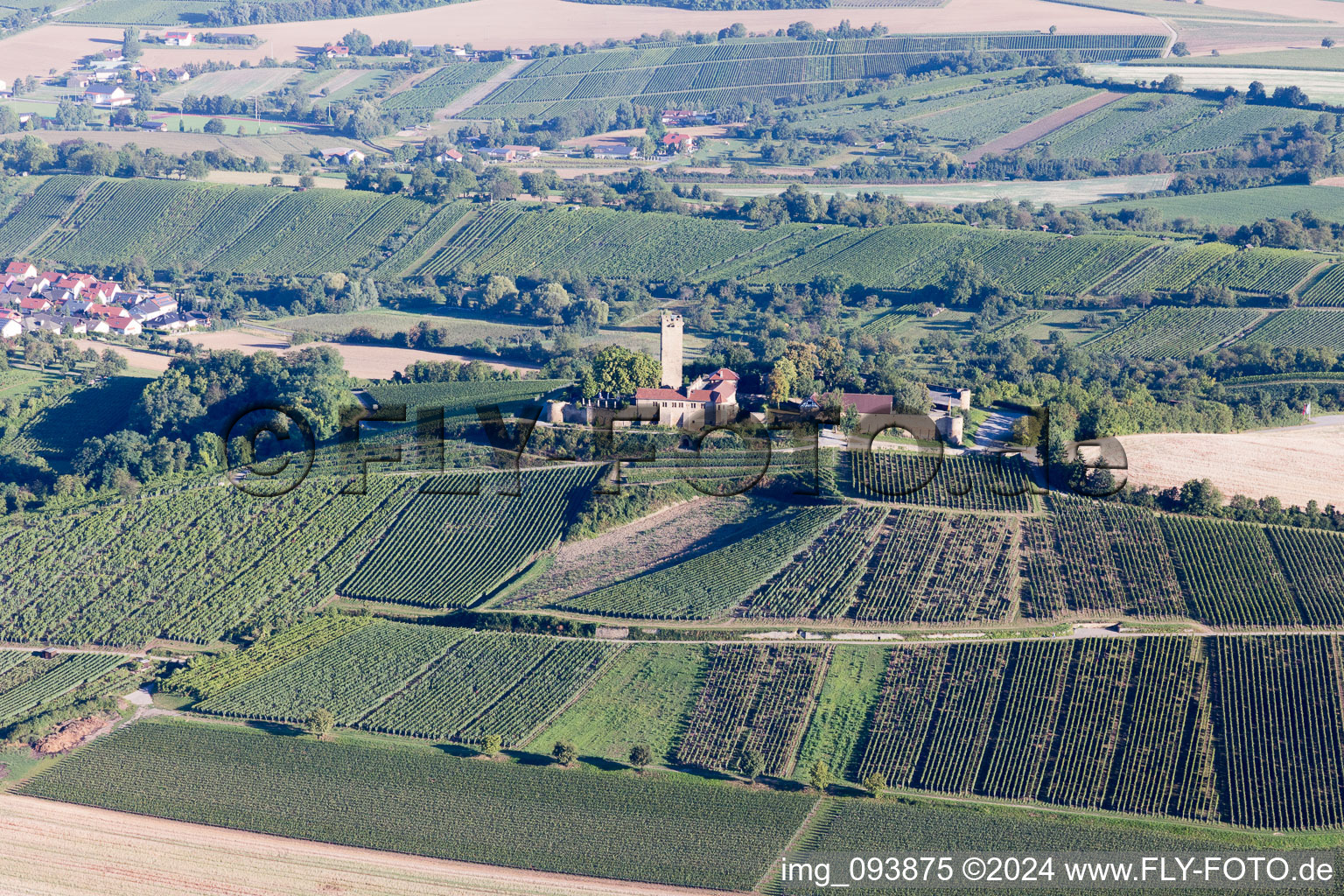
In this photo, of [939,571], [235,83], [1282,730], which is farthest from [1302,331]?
[235,83]

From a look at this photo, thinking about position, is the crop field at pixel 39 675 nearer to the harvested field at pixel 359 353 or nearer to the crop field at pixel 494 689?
the crop field at pixel 494 689

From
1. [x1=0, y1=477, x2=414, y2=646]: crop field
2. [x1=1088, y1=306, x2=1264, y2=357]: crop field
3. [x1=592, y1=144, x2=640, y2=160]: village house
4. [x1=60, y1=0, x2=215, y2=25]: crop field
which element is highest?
[x1=60, y1=0, x2=215, y2=25]: crop field

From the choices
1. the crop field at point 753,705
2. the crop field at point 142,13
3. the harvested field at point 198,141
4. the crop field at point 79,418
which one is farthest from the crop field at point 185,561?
the crop field at point 142,13

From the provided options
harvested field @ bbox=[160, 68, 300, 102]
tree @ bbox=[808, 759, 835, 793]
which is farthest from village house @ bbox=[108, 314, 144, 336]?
harvested field @ bbox=[160, 68, 300, 102]

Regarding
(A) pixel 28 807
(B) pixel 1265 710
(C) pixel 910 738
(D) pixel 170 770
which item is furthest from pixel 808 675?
(A) pixel 28 807

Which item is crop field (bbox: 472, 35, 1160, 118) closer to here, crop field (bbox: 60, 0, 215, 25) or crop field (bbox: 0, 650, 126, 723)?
crop field (bbox: 60, 0, 215, 25)

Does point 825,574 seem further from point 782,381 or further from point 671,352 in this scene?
point 671,352

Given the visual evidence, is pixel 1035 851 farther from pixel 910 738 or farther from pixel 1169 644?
pixel 1169 644
